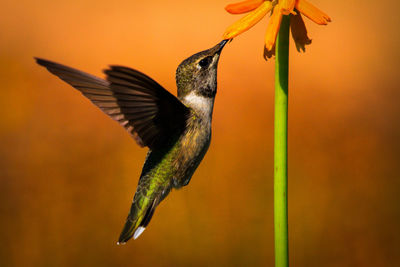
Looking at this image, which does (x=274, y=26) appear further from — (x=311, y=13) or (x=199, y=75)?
(x=199, y=75)

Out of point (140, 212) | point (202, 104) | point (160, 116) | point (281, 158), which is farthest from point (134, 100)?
point (281, 158)

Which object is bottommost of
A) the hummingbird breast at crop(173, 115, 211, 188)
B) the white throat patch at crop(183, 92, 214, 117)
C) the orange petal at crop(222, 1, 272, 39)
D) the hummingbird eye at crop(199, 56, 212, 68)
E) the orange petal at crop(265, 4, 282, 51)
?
the hummingbird breast at crop(173, 115, 211, 188)

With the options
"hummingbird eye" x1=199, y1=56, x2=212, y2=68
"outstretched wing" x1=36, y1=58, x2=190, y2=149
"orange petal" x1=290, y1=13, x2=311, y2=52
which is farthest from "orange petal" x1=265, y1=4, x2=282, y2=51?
"hummingbird eye" x1=199, y1=56, x2=212, y2=68

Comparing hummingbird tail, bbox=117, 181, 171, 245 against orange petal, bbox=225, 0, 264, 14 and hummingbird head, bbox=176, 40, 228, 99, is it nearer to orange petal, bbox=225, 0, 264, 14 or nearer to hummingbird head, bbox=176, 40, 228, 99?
hummingbird head, bbox=176, 40, 228, 99

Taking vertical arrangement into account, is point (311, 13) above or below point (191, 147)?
above

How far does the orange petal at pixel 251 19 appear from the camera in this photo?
0.86 m

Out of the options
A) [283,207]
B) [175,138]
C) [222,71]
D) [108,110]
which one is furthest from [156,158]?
[222,71]

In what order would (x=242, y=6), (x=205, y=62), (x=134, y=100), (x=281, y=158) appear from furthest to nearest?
(x=205, y=62), (x=134, y=100), (x=242, y=6), (x=281, y=158)

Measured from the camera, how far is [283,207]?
2.56 ft

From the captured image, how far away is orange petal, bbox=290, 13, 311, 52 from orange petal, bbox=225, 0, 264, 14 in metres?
0.14

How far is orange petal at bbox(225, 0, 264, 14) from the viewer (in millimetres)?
880

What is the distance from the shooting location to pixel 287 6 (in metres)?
0.82

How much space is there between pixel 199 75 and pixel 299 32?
0.39 metres

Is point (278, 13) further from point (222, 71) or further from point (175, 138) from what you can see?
point (222, 71)
